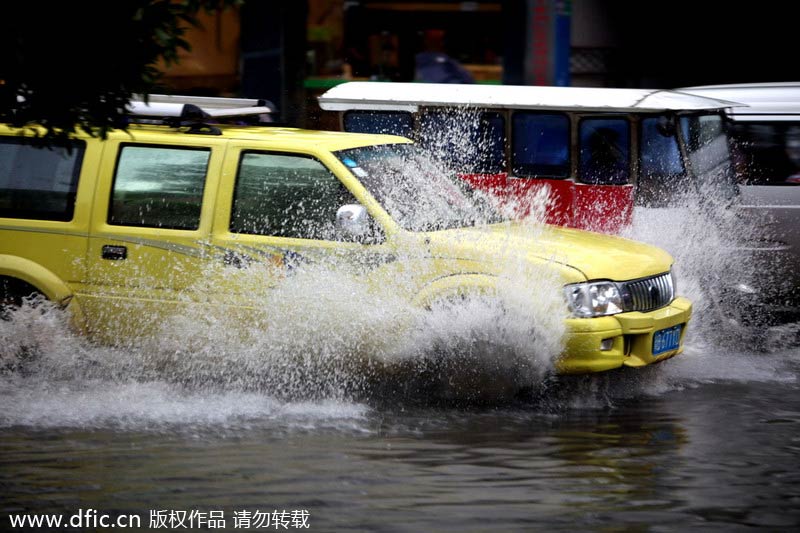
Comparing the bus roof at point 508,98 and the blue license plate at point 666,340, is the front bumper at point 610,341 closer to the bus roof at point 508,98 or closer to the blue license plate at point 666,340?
the blue license plate at point 666,340

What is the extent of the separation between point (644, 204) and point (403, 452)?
483cm

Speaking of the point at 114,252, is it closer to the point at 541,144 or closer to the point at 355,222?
the point at 355,222

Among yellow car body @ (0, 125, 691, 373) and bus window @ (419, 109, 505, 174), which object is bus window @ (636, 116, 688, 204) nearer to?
bus window @ (419, 109, 505, 174)

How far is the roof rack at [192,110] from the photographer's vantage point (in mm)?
7781

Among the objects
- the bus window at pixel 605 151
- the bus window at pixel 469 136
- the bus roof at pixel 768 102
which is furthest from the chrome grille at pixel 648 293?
the bus window at pixel 469 136

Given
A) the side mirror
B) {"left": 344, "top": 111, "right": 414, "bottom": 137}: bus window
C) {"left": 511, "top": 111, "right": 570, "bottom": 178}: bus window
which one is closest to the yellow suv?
the side mirror

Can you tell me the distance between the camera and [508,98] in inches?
419

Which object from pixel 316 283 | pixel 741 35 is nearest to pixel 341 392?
pixel 316 283

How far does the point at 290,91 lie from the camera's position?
54.1 feet

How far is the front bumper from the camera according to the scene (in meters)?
6.86

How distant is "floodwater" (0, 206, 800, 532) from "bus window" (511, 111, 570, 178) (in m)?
2.47

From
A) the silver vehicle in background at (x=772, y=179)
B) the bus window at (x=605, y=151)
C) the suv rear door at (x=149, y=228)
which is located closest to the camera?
the suv rear door at (x=149, y=228)

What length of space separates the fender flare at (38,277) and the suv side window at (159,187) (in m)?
0.52

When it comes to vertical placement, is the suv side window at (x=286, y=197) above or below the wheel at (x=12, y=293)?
above
